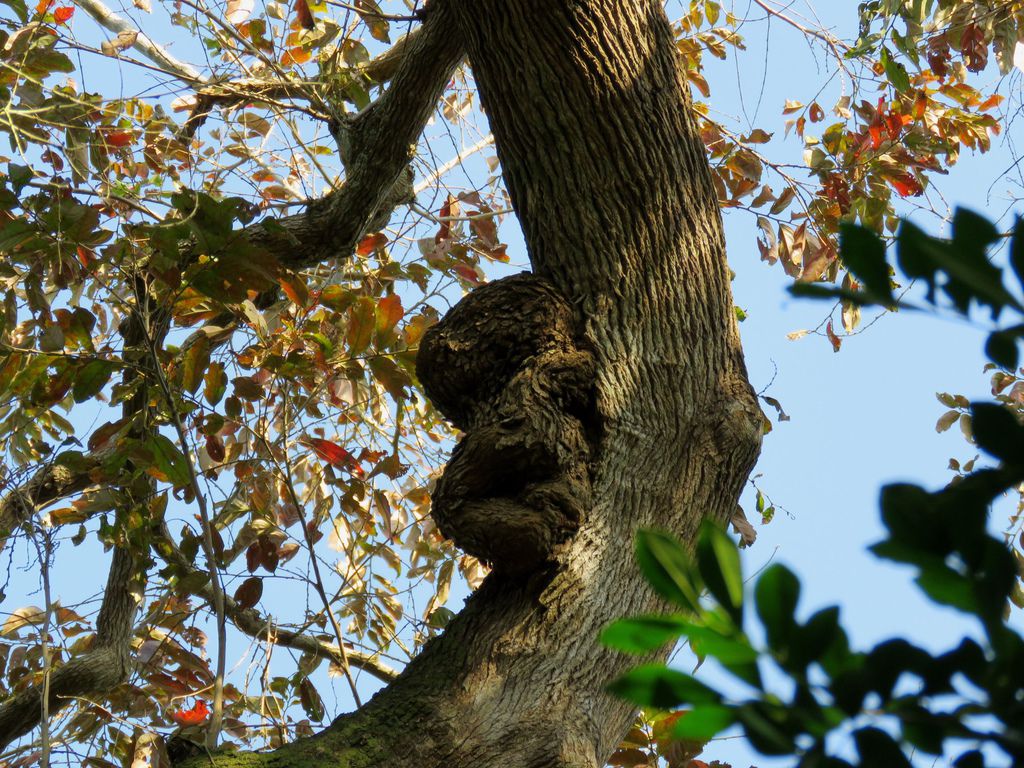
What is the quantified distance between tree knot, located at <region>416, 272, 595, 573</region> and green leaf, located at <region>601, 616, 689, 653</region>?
1.16m

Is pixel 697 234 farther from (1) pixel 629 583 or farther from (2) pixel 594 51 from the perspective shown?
(1) pixel 629 583

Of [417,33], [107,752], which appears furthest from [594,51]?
[107,752]

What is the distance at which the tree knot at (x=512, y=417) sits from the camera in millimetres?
1707

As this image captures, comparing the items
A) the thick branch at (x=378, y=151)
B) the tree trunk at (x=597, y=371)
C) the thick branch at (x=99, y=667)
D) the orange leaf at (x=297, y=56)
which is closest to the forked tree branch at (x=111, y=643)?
the thick branch at (x=99, y=667)

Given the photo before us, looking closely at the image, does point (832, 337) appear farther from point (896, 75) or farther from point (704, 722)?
point (704, 722)

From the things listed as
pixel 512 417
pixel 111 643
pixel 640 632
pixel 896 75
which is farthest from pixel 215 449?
pixel 640 632

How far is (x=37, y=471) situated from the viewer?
111 inches

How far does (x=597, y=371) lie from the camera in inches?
73.2

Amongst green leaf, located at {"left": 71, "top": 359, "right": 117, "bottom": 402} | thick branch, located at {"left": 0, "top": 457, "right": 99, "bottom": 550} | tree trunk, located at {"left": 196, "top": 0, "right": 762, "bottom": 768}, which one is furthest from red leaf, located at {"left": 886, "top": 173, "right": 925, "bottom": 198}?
thick branch, located at {"left": 0, "top": 457, "right": 99, "bottom": 550}

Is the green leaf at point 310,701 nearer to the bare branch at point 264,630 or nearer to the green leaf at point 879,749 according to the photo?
the bare branch at point 264,630

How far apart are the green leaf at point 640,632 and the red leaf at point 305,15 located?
3072mm

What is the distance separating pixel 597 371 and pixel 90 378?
45.1 inches

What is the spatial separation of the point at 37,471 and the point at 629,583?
188 centimetres

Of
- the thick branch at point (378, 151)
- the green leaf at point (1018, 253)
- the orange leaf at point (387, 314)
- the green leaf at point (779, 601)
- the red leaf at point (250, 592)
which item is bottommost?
the green leaf at point (779, 601)
